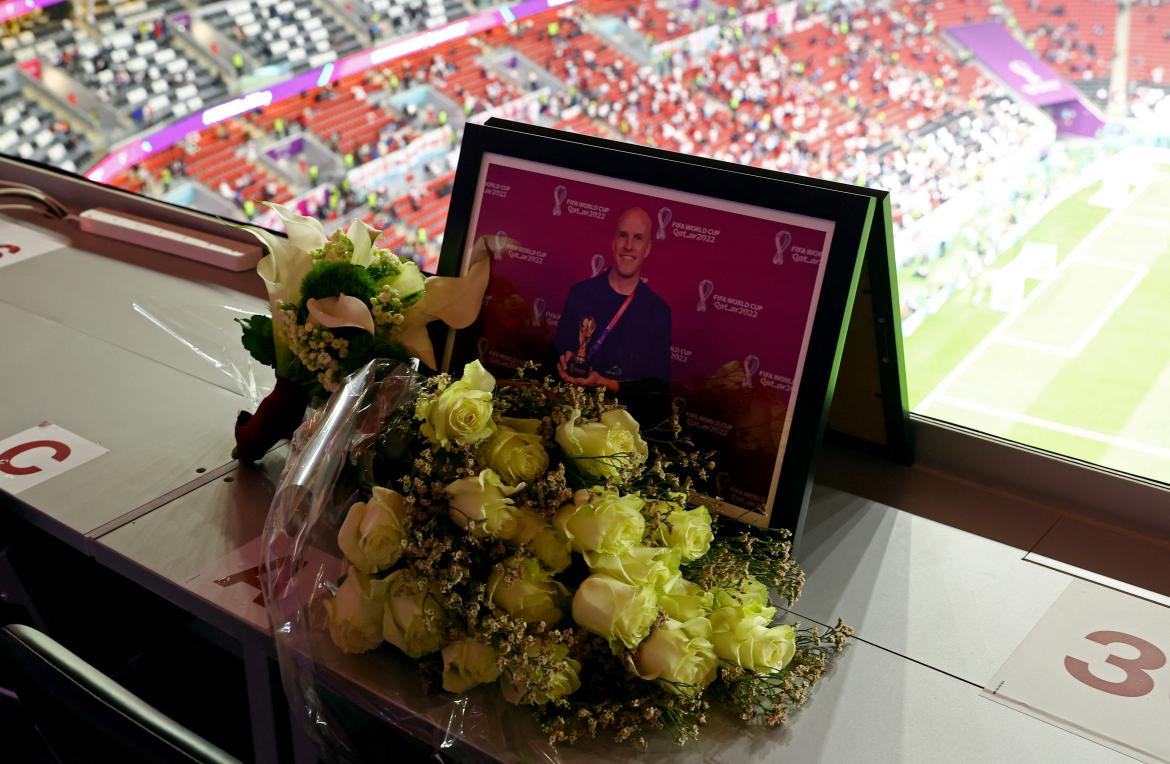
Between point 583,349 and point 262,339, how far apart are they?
0.41 m

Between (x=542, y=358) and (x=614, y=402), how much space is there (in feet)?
0.68

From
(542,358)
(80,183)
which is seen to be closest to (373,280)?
(542,358)

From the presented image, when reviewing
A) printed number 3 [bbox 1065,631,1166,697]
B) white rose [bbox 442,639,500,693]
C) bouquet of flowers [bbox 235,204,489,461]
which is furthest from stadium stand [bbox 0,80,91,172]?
printed number 3 [bbox 1065,631,1166,697]

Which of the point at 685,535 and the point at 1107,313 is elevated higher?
the point at 685,535

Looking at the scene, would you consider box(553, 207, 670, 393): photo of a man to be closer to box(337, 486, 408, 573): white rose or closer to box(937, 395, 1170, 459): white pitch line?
box(337, 486, 408, 573): white rose

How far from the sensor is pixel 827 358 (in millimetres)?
1034

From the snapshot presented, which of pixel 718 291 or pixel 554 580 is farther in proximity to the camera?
pixel 718 291

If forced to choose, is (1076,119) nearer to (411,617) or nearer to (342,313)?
(342,313)

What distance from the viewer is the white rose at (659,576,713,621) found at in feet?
2.96

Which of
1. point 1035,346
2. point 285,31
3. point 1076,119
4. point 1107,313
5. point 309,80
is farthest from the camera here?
point 1076,119

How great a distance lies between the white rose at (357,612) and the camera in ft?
3.07

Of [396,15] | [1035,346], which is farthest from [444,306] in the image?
[396,15]

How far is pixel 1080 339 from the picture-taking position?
9352mm

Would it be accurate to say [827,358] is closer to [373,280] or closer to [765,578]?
[765,578]
